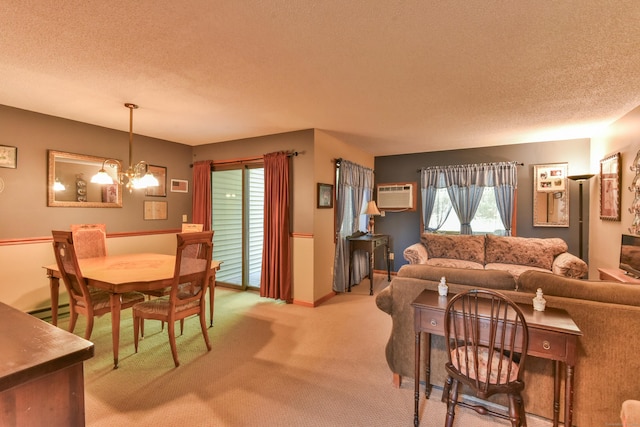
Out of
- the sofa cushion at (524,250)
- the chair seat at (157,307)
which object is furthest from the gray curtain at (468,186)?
the chair seat at (157,307)

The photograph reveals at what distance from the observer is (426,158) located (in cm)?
579

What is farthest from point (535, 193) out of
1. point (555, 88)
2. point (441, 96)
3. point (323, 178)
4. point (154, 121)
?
point (154, 121)

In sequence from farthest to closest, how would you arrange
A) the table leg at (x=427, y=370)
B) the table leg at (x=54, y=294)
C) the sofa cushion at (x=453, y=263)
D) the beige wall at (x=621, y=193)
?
the sofa cushion at (x=453, y=263) < the beige wall at (x=621, y=193) < the table leg at (x=54, y=294) < the table leg at (x=427, y=370)


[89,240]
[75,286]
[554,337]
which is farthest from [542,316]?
[89,240]

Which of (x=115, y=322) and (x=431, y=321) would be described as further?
(x=115, y=322)

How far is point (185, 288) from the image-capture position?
283 centimetres

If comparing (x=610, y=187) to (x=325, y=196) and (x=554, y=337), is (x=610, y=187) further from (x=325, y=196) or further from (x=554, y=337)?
(x=325, y=196)

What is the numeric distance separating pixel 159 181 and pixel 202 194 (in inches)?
26.1

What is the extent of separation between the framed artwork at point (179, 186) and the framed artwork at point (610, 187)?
5.97m

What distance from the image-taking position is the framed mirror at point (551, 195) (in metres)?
4.75

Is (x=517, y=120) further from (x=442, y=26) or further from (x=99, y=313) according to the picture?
(x=99, y=313)

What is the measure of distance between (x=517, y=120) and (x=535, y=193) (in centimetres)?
183

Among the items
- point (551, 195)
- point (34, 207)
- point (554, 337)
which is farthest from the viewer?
point (551, 195)

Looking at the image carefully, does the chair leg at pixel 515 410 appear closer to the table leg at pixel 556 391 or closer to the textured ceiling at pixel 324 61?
the table leg at pixel 556 391
